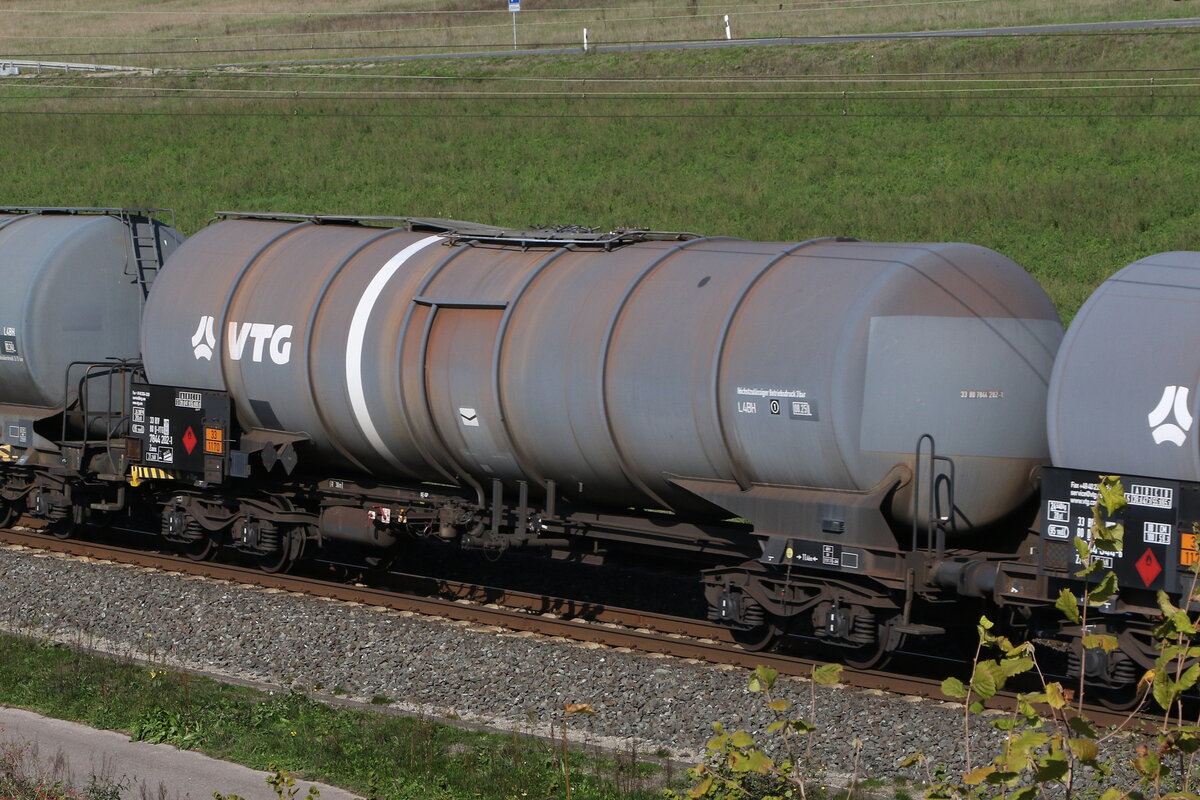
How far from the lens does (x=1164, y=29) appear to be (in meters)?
45.0

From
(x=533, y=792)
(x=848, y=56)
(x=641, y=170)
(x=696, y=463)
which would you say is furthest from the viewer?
(x=848, y=56)

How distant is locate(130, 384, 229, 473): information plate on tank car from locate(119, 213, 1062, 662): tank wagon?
37 mm

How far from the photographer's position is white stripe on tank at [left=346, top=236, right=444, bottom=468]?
15.1m

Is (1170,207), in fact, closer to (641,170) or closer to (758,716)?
(641,170)

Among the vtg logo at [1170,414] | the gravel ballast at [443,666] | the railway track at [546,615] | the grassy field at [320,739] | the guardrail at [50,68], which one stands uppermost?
the guardrail at [50,68]

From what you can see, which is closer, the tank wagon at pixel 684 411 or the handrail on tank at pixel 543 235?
the tank wagon at pixel 684 411

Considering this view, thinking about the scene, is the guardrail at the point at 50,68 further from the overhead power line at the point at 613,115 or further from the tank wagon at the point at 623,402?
the tank wagon at the point at 623,402

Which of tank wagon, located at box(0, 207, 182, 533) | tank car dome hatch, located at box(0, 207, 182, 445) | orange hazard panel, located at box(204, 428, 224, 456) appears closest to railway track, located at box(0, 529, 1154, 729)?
tank wagon, located at box(0, 207, 182, 533)

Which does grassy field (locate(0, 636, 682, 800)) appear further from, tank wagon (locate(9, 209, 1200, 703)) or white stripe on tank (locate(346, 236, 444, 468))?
white stripe on tank (locate(346, 236, 444, 468))

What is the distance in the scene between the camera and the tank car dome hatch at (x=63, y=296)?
58.9ft

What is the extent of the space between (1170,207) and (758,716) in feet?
87.3

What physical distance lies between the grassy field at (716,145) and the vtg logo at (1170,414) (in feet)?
63.4

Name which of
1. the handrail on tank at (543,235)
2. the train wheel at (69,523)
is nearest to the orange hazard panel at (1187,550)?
the handrail on tank at (543,235)

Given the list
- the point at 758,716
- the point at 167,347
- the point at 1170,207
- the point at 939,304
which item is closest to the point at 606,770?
the point at 758,716
